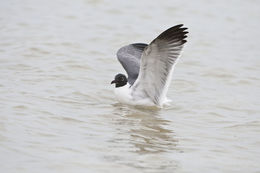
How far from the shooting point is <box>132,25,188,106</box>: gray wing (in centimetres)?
677

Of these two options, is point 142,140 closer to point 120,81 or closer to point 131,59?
point 120,81

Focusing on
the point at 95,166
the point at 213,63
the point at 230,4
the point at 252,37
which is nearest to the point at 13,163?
the point at 95,166

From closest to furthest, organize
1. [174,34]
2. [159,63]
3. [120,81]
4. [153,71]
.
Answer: [174,34] → [159,63] → [153,71] → [120,81]

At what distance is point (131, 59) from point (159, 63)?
137cm

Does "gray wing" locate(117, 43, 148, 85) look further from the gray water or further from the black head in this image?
the gray water

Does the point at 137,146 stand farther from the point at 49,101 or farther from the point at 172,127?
the point at 49,101

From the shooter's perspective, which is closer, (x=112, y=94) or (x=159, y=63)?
(x=159, y=63)

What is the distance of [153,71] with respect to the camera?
7.16 meters

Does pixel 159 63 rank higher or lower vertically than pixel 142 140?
higher

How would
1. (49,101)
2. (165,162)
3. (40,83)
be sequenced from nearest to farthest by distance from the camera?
(165,162) → (49,101) → (40,83)

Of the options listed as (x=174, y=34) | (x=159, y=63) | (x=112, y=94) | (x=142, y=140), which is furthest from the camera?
(x=112, y=94)

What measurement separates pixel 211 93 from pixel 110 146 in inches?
122

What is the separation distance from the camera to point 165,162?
17.4 feet

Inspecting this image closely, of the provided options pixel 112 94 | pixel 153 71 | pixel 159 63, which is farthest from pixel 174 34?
pixel 112 94
